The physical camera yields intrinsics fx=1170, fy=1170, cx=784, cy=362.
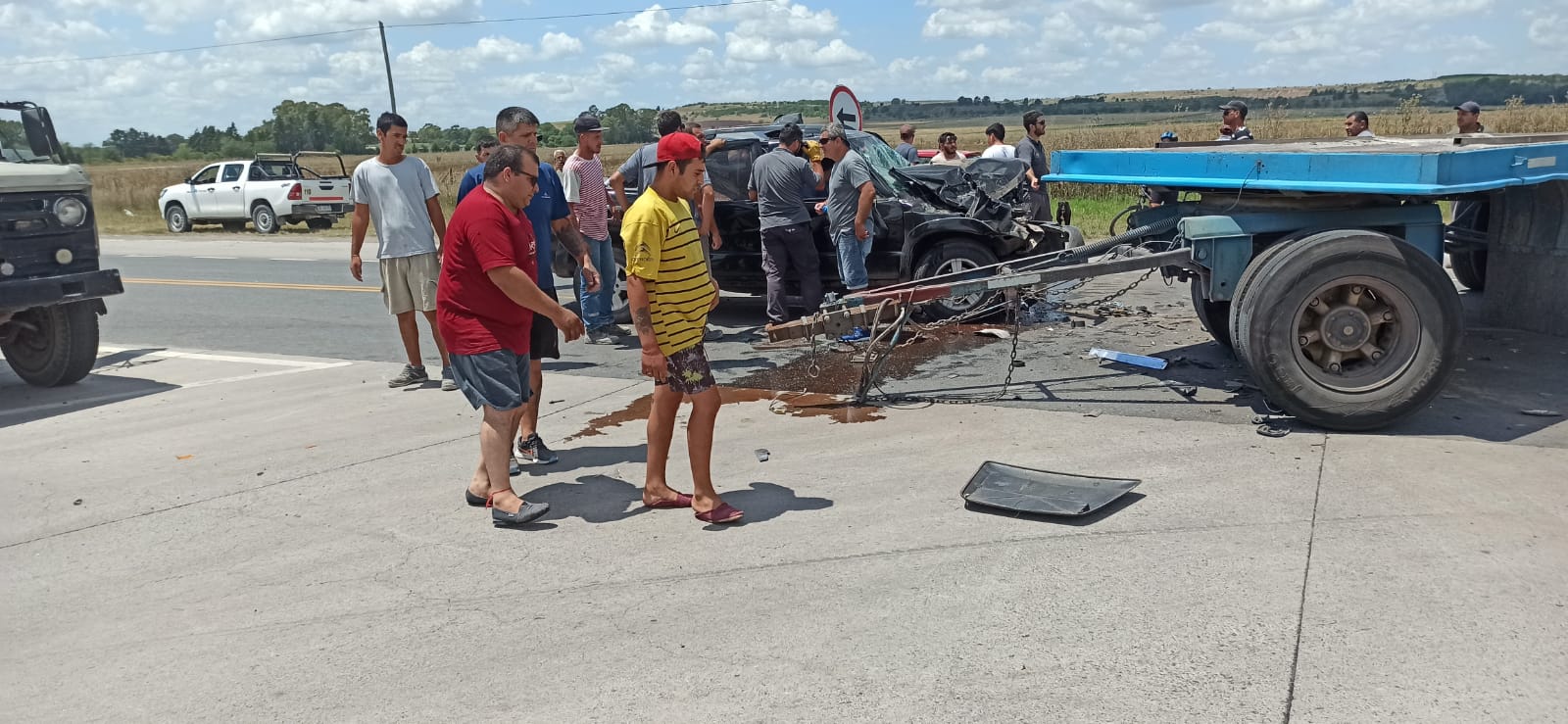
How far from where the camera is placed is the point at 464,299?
530cm

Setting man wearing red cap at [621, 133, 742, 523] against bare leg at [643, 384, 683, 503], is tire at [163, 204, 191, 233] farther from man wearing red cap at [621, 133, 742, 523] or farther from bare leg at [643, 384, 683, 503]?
man wearing red cap at [621, 133, 742, 523]

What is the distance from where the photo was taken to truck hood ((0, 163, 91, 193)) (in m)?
8.34

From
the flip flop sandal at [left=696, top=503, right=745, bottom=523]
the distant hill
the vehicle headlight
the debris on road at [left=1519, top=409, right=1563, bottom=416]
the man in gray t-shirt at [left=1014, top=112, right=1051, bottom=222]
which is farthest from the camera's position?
the distant hill

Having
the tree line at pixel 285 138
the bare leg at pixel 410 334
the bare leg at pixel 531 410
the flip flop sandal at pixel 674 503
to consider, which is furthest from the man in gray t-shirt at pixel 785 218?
the tree line at pixel 285 138

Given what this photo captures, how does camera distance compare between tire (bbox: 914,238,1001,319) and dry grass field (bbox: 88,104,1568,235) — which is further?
dry grass field (bbox: 88,104,1568,235)

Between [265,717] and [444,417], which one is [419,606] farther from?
[444,417]

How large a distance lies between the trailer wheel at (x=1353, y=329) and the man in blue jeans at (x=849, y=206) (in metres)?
3.62

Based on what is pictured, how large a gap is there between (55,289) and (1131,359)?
24.8 ft

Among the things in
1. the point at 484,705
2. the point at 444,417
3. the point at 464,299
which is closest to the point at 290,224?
the point at 444,417

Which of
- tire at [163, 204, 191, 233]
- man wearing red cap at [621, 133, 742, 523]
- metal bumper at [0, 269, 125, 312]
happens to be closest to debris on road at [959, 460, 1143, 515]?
man wearing red cap at [621, 133, 742, 523]

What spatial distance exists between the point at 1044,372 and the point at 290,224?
24.3m

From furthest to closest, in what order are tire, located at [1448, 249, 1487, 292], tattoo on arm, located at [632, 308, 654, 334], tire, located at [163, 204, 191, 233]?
tire, located at [163, 204, 191, 233], tire, located at [1448, 249, 1487, 292], tattoo on arm, located at [632, 308, 654, 334]

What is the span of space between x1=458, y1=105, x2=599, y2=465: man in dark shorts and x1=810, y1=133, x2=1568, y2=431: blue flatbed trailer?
1.60 metres

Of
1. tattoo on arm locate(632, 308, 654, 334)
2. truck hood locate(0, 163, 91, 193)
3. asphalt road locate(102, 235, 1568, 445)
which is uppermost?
truck hood locate(0, 163, 91, 193)
